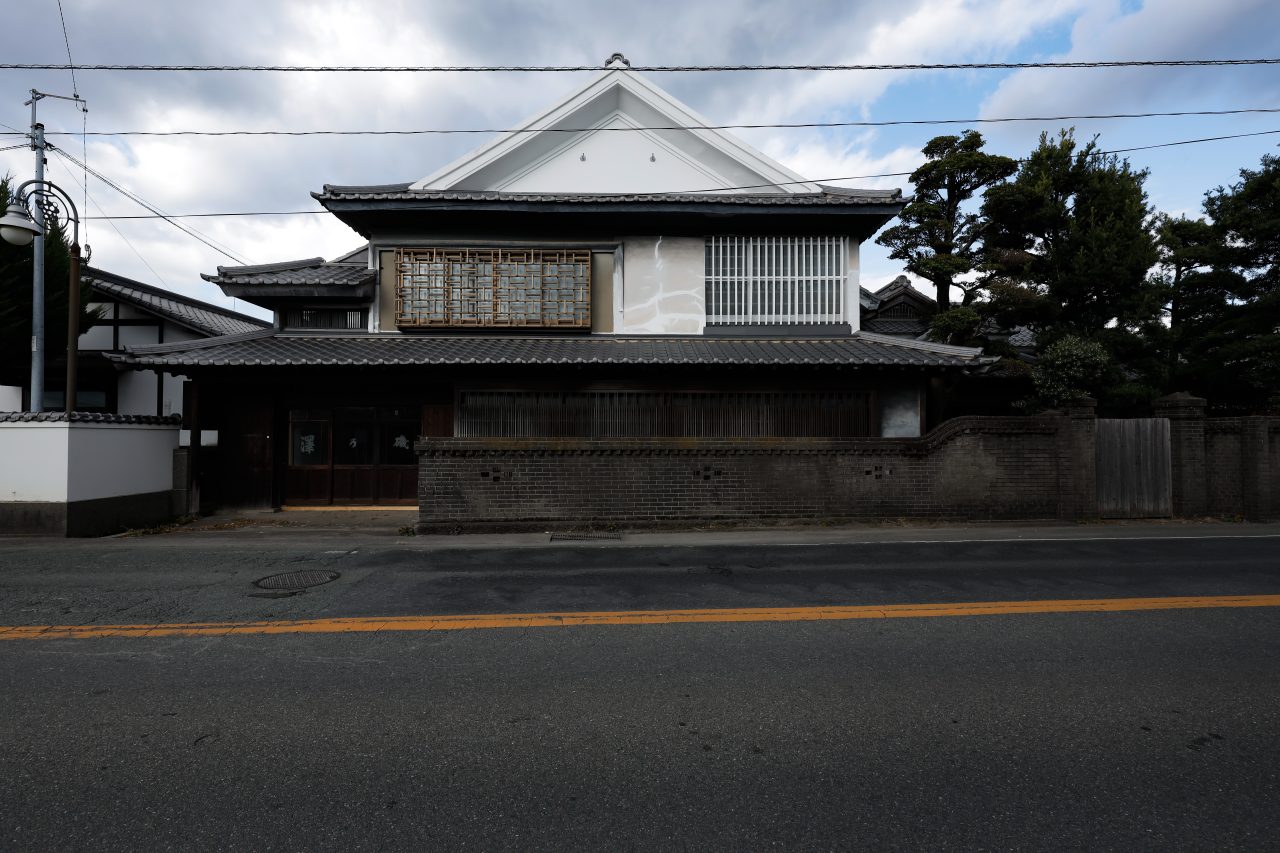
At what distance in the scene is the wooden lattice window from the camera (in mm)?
13773

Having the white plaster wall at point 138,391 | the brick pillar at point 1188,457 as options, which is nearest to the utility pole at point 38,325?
the white plaster wall at point 138,391

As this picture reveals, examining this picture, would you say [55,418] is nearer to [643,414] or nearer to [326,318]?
[326,318]

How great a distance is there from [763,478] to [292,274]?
36.4 feet

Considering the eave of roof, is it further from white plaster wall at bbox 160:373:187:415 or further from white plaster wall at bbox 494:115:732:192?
white plaster wall at bbox 160:373:187:415

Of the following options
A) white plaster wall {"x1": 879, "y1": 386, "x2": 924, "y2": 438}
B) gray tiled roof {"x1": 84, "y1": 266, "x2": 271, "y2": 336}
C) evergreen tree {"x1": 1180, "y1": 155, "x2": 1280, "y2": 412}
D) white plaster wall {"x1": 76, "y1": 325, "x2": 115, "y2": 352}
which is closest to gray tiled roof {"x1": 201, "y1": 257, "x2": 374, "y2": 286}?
gray tiled roof {"x1": 84, "y1": 266, "x2": 271, "y2": 336}

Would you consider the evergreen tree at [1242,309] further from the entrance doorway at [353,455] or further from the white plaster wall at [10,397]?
the white plaster wall at [10,397]

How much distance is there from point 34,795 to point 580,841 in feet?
8.32

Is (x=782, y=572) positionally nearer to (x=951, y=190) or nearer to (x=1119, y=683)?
(x=1119, y=683)

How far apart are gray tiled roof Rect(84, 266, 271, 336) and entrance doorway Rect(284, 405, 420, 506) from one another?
2986 mm

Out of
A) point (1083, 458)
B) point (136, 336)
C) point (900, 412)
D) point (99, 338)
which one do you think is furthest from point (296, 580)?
point (99, 338)

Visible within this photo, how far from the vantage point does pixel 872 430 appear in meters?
12.5

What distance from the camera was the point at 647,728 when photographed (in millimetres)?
3496

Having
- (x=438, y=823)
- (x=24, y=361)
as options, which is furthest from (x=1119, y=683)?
Answer: (x=24, y=361)

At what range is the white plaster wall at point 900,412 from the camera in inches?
508
